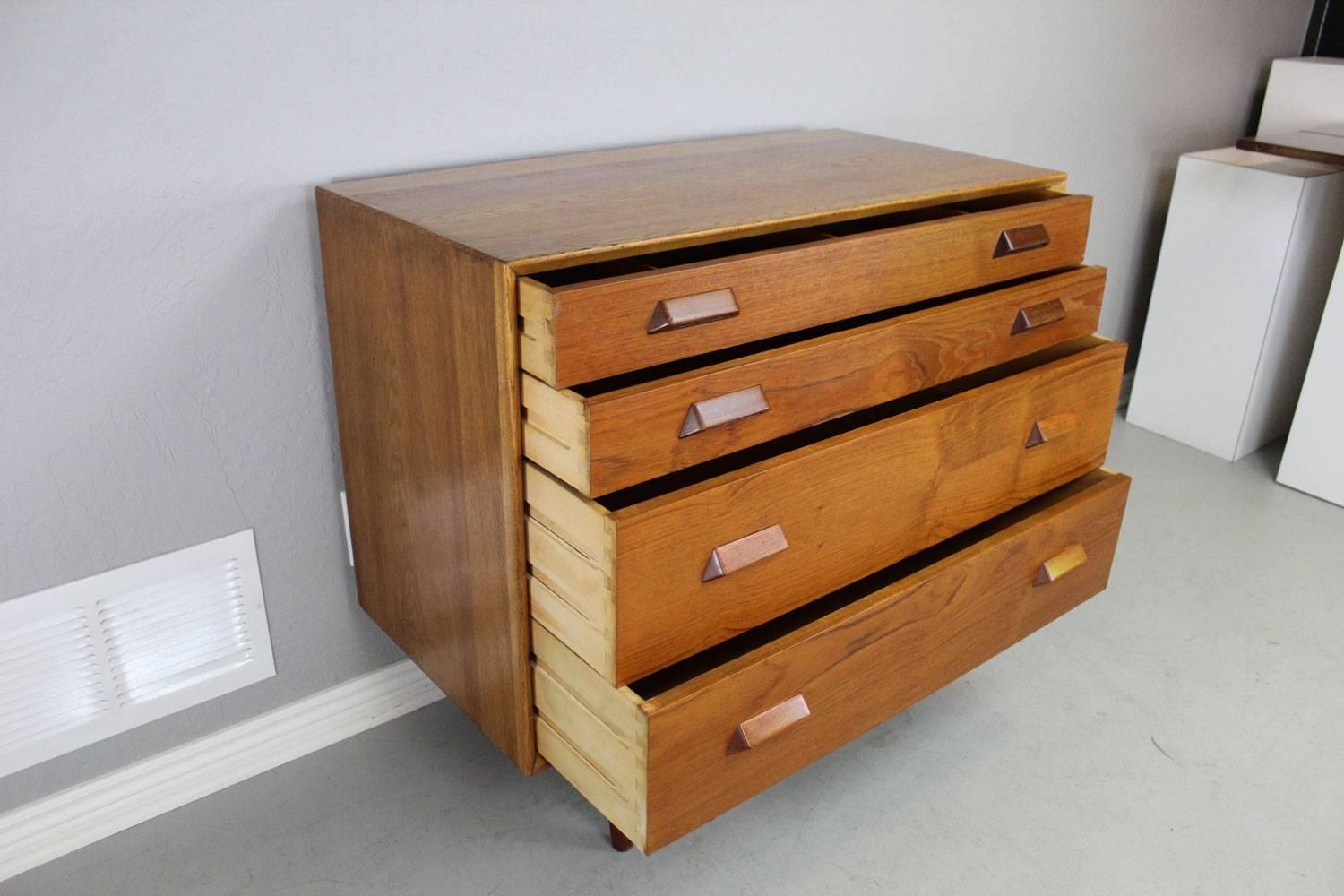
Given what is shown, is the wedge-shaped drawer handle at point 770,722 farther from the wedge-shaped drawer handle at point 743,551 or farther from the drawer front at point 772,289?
the drawer front at point 772,289

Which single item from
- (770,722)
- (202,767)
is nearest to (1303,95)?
(770,722)

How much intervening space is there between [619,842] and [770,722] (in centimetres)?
34

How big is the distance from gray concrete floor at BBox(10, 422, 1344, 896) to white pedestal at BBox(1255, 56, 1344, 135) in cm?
131

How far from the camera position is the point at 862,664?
3.97ft

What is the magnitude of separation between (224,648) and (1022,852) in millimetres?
1029

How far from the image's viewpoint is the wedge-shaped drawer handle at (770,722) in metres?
1.09

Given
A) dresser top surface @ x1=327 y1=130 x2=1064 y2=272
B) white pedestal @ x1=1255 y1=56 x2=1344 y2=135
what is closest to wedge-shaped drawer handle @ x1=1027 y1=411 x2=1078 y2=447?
dresser top surface @ x1=327 y1=130 x2=1064 y2=272

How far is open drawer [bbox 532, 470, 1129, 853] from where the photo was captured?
1036mm

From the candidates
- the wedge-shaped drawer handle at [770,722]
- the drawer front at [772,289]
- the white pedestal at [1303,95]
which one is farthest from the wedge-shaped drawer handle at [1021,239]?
the white pedestal at [1303,95]

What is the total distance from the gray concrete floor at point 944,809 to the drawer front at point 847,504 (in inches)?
14.4

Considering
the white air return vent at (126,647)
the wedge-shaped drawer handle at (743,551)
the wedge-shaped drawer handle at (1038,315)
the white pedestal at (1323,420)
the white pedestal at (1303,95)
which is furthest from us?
the white pedestal at (1303,95)

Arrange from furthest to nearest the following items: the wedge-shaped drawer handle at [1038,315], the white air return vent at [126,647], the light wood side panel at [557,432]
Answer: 1. the wedge-shaped drawer handle at [1038,315]
2. the white air return vent at [126,647]
3. the light wood side panel at [557,432]

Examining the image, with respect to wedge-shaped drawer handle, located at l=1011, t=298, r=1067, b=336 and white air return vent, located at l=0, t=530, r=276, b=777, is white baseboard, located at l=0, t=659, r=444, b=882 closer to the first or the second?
white air return vent, located at l=0, t=530, r=276, b=777

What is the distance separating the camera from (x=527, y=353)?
988mm
